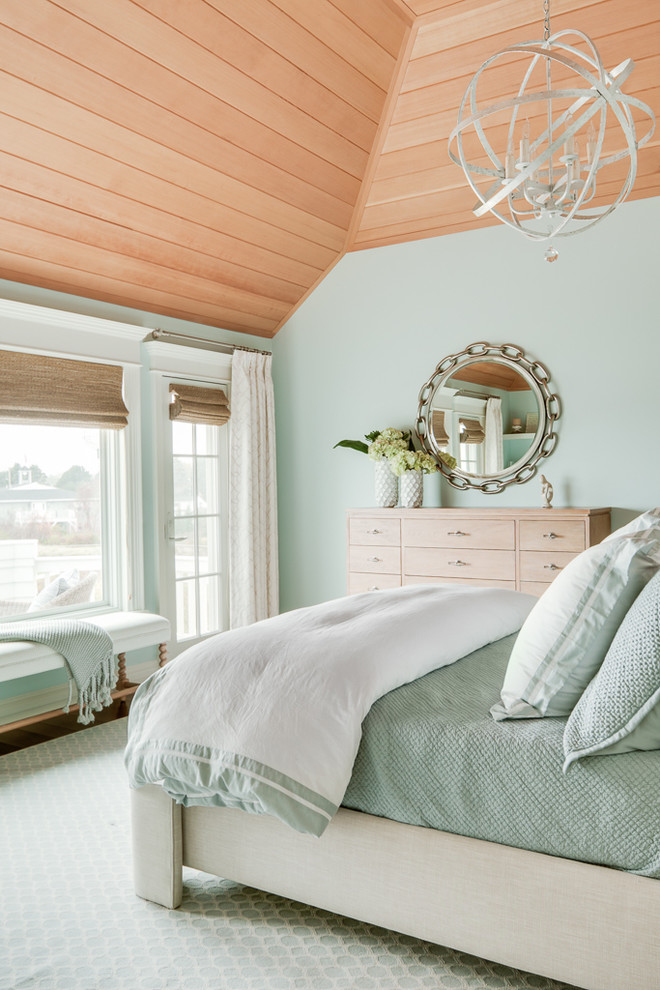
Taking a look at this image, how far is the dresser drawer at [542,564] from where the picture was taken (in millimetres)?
4125

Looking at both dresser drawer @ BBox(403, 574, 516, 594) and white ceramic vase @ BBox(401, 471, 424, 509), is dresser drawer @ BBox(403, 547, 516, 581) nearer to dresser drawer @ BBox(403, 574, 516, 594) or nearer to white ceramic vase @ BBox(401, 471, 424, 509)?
dresser drawer @ BBox(403, 574, 516, 594)

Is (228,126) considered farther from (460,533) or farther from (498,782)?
(498,782)

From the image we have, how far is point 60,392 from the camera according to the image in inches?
168

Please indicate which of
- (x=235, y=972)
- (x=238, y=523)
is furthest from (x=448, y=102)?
(x=235, y=972)

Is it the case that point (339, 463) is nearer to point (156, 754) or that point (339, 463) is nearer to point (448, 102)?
point (448, 102)

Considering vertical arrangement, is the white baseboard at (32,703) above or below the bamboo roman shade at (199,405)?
below

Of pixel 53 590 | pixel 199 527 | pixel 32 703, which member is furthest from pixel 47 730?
pixel 199 527

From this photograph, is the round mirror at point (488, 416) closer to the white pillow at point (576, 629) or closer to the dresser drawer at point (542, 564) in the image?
the dresser drawer at point (542, 564)

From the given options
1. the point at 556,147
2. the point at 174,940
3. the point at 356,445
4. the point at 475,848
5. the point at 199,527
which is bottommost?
the point at 174,940

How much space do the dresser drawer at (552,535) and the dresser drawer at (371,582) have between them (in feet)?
2.61

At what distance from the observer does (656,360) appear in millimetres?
4297

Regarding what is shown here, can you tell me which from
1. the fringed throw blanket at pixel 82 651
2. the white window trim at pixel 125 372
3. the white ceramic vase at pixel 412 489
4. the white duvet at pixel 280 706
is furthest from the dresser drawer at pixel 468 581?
the white duvet at pixel 280 706

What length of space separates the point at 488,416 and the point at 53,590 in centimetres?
264

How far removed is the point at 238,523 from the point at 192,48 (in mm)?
2823
